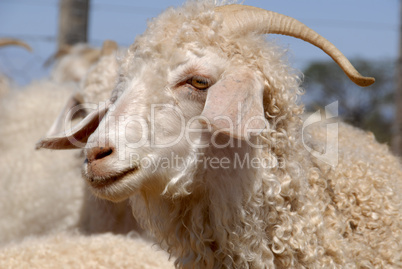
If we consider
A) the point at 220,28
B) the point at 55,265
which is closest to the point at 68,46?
the point at 55,265

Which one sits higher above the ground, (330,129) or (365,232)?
(330,129)

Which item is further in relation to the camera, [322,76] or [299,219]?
[322,76]

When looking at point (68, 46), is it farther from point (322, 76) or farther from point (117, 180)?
point (322, 76)

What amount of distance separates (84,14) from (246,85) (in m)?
5.87

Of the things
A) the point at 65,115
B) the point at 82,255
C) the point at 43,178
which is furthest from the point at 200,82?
the point at 43,178

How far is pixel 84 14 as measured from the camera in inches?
301

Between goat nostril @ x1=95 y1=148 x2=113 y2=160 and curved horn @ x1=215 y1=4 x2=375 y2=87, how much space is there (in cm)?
70

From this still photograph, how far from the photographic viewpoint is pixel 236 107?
215 centimetres

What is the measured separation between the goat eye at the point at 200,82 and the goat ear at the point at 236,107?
0.21 ft

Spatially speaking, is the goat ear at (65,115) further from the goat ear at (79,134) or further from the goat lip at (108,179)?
the goat lip at (108,179)

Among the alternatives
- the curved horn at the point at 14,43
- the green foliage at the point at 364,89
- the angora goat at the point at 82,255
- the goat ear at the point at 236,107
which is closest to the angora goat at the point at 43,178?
the curved horn at the point at 14,43

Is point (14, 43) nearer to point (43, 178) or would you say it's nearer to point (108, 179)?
point (43, 178)

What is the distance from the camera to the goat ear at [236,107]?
212 cm

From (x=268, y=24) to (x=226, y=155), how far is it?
0.59 m
